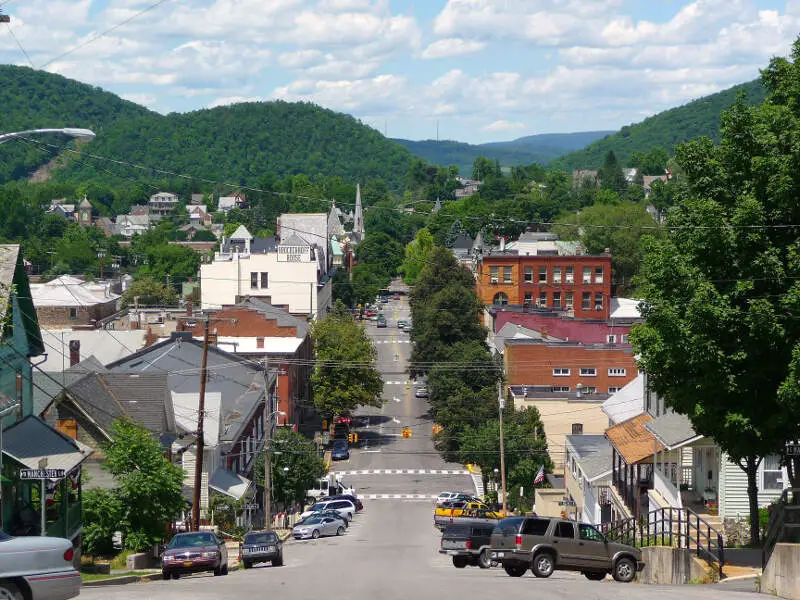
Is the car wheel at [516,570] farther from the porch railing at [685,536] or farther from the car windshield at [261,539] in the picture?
the car windshield at [261,539]

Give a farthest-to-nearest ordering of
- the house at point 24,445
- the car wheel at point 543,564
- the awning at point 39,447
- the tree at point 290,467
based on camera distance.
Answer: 1. the tree at point 290,467
2. the awning at point 39,447
3. the house at point 24,445
4. the car wheel at point 543,564

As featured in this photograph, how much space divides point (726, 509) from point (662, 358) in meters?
10.3

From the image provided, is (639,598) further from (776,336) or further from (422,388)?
(422,388)

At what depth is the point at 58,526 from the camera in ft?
104

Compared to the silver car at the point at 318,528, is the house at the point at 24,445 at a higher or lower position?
higher

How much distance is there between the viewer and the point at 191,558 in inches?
1174

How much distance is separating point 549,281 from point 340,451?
43966 mm

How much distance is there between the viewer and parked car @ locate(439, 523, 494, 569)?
35062 mm

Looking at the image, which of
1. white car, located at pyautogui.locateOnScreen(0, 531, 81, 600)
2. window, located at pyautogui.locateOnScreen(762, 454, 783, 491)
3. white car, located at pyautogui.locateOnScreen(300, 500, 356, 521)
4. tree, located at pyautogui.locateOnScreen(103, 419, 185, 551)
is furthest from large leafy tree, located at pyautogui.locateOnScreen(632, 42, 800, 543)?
white car, located at pyautogui.locateOnScreen(300, 500, 356, 521)

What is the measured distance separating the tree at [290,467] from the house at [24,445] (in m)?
26.1

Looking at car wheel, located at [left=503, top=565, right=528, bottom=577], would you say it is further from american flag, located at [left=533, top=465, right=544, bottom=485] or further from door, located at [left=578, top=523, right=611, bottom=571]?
american flag, located at [left=533, top=465, right=544, bottom=485]

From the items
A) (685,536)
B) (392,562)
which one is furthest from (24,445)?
(685,536)

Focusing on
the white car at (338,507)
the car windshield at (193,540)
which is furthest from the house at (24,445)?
the white car at (338,507)

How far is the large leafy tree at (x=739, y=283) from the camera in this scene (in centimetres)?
2570
